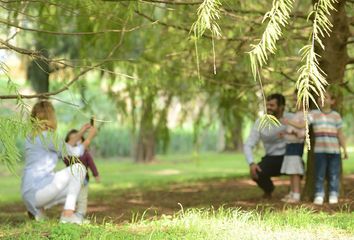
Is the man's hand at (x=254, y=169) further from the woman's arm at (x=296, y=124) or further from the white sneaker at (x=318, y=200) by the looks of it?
the white sneaker at (x=318, y=200)

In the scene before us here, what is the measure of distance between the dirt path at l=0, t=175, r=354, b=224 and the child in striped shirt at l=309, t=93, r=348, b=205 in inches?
8.2

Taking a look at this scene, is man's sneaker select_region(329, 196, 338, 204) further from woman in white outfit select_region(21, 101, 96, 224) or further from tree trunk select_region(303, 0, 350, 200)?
woman in white outfit select_region(21, 101, 96, 224)

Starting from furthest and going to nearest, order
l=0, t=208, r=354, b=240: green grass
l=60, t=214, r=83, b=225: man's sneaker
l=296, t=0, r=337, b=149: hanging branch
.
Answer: l=60, t=214, r=83, b=225: man's sneaker → l=0, t=208, r=354, b=240: green grass → l=296, t=0, r=337, b=149: hanging branch

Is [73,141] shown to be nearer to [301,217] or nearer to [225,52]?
[301,217]

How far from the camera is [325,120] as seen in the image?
746 centimetres

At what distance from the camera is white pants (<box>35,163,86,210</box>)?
251 inches

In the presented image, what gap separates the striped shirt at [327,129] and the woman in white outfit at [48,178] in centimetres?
251

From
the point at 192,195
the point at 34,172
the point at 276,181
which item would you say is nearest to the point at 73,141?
the point at 34,172

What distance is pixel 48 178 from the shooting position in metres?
6.60

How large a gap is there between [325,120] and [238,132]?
3946 mm

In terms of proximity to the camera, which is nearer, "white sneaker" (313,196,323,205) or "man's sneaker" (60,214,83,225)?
"man's sneaker" (60,214,83,225)

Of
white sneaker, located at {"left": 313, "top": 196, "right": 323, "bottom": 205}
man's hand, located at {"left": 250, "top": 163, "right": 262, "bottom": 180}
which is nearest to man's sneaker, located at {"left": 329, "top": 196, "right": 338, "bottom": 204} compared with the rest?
white sneaker, located at {"left": 313, "top": 196, "right": 323, "bottom": 205}

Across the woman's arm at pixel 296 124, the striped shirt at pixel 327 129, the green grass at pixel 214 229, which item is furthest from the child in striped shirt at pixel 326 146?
the green grass at pixel 214 229

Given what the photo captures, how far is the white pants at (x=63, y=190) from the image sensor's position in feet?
20.9
